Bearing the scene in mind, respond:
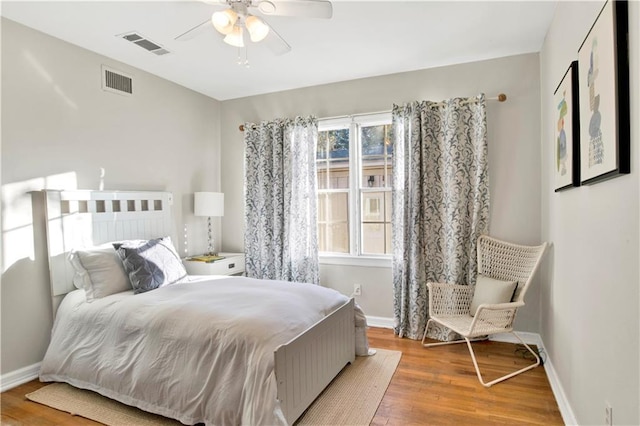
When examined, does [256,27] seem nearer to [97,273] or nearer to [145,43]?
[145,43]

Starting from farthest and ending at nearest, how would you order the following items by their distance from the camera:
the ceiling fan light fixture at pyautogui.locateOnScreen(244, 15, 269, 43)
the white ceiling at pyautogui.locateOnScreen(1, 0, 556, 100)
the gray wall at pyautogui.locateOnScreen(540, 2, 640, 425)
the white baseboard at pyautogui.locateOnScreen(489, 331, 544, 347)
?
the white baseboard at pyautogui.locateOnScreen(489, 331, 544, 347)
the white ceiling at pyautogui.locateOnScreen(1, 0, 556, 100)
the ceiling fan light fixture at pyautogui.locateOnScreen(244, 15, 269, 43)
the gray wall at pyautogui.locateOnScreen(540, 2, 640, 425)

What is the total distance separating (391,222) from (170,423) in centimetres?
258

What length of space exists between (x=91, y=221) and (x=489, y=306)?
326cm

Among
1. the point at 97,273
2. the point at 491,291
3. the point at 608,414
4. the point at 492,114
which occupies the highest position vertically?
the point at 492,114

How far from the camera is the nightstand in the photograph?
12.8 ft

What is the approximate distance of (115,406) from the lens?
2408 mm

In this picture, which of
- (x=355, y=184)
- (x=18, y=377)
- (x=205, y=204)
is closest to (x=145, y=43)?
(x=205, y=204)

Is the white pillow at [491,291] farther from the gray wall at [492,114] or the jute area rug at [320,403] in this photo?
the jute area rug at [320,403]

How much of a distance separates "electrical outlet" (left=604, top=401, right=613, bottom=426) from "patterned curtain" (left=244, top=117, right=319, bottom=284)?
9.20 feet

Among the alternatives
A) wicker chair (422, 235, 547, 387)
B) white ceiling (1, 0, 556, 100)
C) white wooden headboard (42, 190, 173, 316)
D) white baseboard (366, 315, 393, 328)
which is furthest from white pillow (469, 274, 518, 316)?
white wooden headboard (42, 190, 173, 316)

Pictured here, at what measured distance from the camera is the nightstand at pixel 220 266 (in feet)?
12.8

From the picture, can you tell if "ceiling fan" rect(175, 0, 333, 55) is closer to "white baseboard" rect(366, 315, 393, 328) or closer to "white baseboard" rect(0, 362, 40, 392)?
"white baseboard" rect(0, 362, 40, 392)

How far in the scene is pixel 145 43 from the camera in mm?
3092

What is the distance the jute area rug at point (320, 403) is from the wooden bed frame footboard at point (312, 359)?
0.07m
